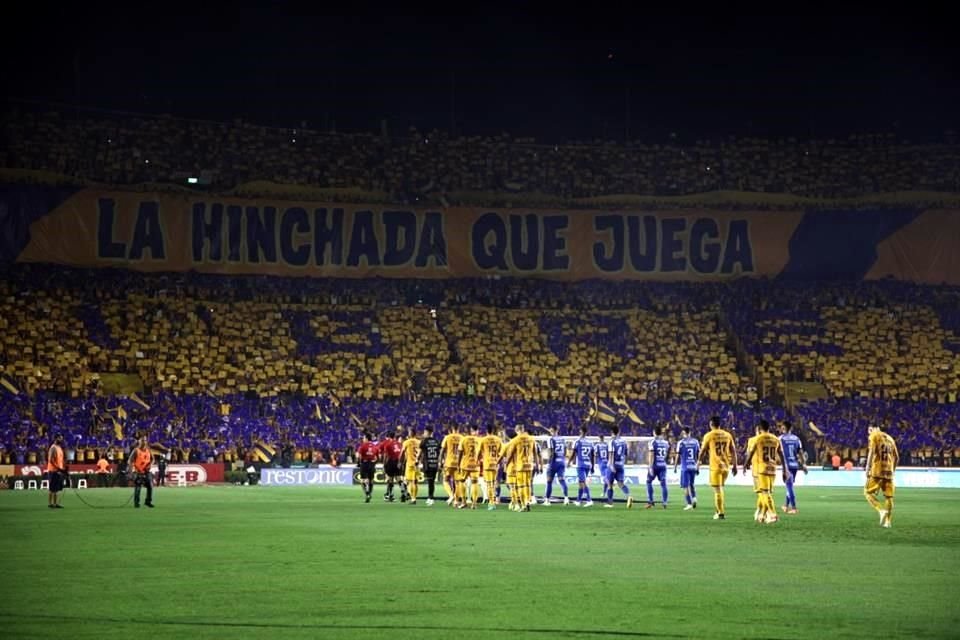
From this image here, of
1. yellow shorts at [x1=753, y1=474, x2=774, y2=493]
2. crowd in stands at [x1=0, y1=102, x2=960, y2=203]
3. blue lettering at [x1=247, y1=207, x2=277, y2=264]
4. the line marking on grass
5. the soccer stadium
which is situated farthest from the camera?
blue lettering at [x1=247, y1=207, x2=277, y2=264]

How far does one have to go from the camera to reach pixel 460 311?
70375 millimetres

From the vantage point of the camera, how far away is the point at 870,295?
71875mm

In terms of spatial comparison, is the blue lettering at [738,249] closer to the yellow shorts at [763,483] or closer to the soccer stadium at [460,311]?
the soccer stadium at [460,311]

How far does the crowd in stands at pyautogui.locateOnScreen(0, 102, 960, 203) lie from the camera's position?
66.5m

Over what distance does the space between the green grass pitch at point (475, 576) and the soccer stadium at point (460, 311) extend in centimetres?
710

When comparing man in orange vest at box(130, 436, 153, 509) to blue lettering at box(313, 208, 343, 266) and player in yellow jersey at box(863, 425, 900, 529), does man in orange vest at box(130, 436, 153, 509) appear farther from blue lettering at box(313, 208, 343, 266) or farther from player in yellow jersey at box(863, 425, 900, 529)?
blue lettering at box(313, 208, 343, 266)

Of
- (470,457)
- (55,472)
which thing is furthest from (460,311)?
(55,472)

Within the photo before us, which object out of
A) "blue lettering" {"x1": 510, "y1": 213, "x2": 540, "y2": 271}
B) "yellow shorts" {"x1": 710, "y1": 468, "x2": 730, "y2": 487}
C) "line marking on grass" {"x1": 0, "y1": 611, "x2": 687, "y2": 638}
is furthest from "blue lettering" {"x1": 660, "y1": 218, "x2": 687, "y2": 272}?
"line marking on grass" {"x1": 0, "y1": 611, "x2": 687, "y2": 638}

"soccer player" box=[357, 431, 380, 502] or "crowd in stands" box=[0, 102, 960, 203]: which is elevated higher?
"crowd in stands" box=[0, 102, 960, 203]

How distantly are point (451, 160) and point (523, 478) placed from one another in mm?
37243

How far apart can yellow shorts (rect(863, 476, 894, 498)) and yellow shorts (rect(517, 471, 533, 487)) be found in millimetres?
9519

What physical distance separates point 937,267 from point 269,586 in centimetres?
5873

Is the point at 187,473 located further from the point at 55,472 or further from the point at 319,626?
the point at 319,626

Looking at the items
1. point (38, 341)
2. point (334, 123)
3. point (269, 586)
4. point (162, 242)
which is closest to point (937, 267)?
point (334, 123)
